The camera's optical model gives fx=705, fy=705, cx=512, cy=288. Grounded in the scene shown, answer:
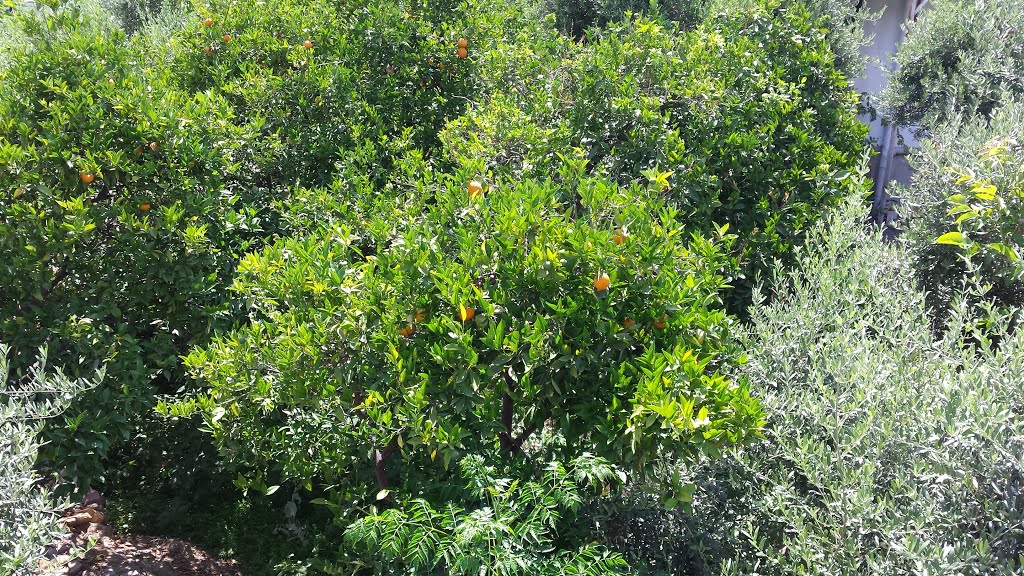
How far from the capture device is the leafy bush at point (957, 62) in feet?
21.1

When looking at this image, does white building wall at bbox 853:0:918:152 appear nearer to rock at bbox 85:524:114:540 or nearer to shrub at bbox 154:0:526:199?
shrub at bbox 154:0:526:199

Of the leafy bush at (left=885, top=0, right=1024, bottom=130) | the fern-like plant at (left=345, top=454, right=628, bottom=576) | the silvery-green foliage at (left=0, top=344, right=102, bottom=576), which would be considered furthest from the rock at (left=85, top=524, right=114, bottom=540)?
the leafy bush at (left=885, top=0, right=1024, bottom=130)

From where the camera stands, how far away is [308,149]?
4.56 meters

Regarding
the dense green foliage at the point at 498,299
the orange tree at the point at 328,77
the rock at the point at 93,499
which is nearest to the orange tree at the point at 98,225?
the dense green foliage at the point at 498,299

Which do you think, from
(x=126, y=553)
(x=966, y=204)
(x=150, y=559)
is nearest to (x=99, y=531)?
(x=126, y=553)

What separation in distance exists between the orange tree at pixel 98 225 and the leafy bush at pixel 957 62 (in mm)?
6107

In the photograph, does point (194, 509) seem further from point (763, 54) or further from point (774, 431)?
point (763, 54)

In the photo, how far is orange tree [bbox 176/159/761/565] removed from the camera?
244 centimetres

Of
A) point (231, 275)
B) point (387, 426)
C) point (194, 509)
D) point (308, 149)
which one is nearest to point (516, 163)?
point (308, 149)

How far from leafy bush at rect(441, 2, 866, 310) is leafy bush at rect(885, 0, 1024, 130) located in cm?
244

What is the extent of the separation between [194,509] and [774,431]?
11.7ft

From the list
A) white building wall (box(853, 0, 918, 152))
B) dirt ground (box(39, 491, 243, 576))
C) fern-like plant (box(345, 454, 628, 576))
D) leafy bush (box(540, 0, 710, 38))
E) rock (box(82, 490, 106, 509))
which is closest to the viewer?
fern-like plant (box(345, 454, 628, 576))

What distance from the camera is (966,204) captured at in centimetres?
347

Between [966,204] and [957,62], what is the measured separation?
439 cm
